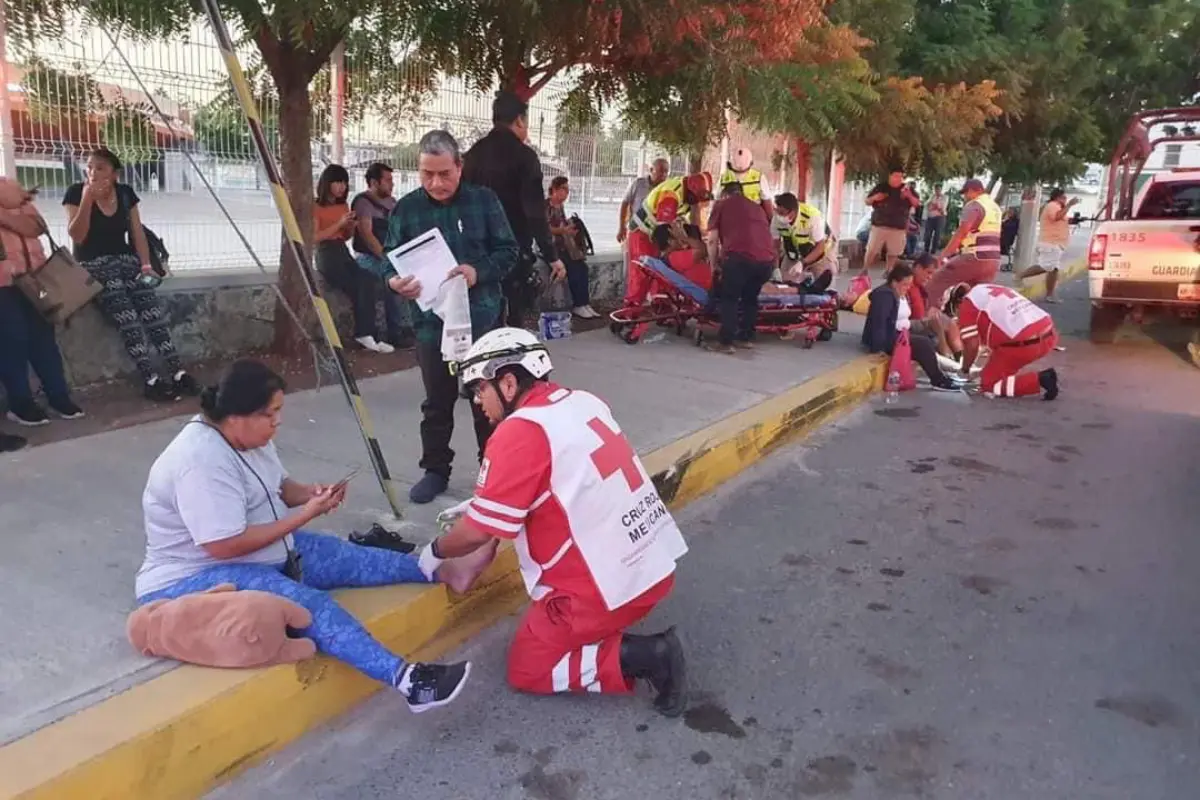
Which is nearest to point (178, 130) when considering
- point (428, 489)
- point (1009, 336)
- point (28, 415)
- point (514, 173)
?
point (28, 415)

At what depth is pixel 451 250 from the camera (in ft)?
15.5

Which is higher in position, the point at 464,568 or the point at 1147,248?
the point at 1147,248

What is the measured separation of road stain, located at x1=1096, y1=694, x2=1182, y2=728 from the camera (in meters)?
3.48

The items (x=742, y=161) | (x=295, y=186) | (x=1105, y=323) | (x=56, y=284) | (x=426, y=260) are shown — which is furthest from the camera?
(x=1105, y=323)

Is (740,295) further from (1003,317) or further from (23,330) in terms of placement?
(23,330)

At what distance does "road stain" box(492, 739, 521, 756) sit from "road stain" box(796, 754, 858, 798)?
2.84 feet

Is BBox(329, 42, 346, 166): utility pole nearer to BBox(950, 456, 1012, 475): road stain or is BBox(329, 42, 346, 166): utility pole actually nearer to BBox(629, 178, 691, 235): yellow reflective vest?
BBox(629, 178, 691, 235): yellow reflective vest

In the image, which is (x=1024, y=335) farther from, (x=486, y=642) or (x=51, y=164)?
(x=51, y=164)

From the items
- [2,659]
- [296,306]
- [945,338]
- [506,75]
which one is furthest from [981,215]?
[2,659]

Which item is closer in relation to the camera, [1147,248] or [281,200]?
[281,200]

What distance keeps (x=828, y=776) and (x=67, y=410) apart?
4735mm

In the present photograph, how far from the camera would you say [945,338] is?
30.6ft

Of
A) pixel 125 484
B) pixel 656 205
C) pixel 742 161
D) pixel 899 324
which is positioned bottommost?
pixel 125 484

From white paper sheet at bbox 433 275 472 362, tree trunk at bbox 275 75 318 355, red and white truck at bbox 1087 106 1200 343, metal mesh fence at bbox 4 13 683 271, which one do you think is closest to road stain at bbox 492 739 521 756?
white paper sheet at bbox 433 275 472 362
